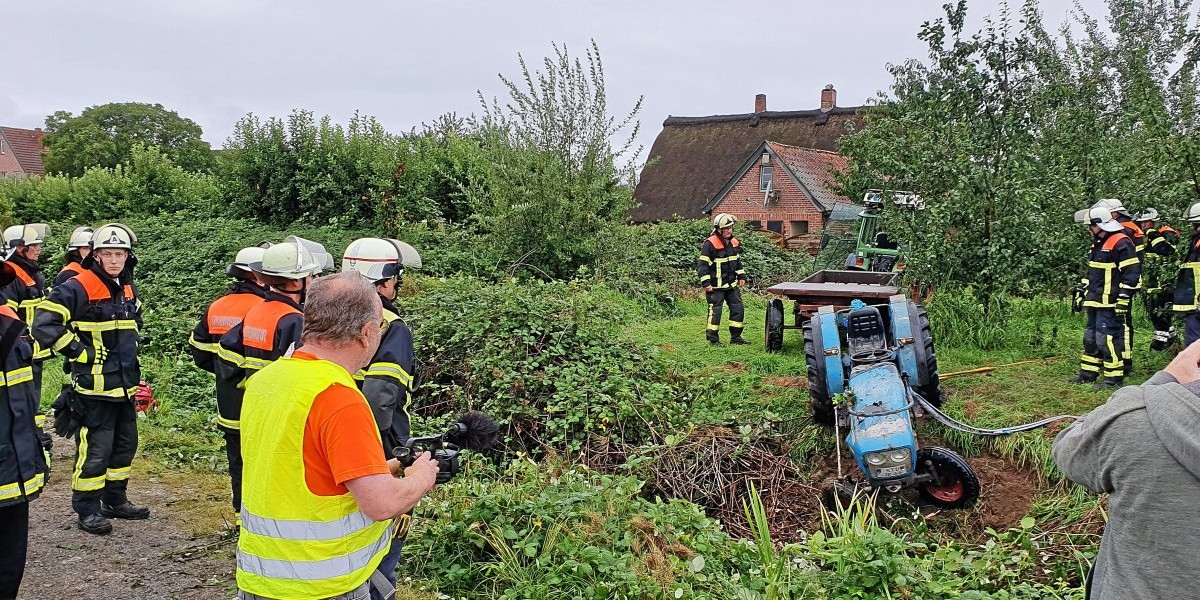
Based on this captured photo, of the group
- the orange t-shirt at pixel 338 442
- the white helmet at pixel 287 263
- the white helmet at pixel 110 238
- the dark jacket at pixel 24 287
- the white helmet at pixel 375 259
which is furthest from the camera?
the dark jacket at pixel 24 287

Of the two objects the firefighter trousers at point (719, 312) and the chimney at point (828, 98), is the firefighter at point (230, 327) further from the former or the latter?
the chimney at point (828, 98)

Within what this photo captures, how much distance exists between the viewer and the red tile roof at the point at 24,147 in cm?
5766

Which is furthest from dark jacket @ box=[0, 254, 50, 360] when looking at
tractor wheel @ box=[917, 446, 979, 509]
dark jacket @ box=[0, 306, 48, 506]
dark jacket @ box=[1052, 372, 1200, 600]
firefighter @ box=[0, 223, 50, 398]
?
dark jacket @ box=[1052, 372, 1200, 600]

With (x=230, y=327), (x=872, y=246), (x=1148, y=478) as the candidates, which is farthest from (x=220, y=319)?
(x=872, y=246)

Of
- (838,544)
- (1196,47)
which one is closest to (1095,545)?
(838,544)

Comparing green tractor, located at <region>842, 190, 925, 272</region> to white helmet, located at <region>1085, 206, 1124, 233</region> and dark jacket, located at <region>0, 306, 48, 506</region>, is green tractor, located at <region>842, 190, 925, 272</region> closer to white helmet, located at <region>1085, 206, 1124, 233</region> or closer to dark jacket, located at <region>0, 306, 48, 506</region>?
white helmet, located at <region>1085, 206, 1124, 233</region>

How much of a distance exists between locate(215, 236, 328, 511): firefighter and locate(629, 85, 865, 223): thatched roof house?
2725 cm

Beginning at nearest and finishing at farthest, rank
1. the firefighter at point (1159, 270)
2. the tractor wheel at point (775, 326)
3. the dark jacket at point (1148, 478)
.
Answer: the dark jacket at point (1148, 478) < the firefighter at point (1159, 270) < the tractor wheel at point (775, 326)

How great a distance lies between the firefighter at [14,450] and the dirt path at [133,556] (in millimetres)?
1052

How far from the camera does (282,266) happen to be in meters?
4.64

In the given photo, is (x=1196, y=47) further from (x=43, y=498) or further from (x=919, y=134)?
(x=43, y=498)

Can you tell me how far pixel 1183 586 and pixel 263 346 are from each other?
13.8 feet

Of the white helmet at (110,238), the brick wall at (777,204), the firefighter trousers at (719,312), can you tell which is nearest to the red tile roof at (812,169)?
the brick wall at (777,204)

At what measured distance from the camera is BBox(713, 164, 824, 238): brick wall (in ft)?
83.9
